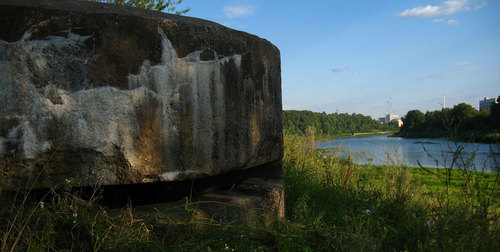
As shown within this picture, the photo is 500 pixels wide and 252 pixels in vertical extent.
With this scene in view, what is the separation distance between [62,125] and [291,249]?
1218 millimetres

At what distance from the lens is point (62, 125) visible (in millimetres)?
1562

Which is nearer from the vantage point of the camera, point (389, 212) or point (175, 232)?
point (175, 232)

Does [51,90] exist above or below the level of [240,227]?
above

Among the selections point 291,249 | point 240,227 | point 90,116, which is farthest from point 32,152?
point 291,249

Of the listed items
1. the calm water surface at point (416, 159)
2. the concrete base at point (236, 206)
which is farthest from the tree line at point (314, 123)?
the concrete base at point (236, 206)

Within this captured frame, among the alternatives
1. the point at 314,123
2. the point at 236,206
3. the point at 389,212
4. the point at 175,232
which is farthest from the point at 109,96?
the point at 314,123

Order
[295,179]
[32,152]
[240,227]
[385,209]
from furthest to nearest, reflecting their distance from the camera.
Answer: [295,179] < [385,209] < [240,227] < [32,152]

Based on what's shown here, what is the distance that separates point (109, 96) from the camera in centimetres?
162

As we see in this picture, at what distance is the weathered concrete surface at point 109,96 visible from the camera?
1527 mm

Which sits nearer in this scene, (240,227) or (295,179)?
(240,227)

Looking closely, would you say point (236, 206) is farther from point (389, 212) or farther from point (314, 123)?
point (314, 123)

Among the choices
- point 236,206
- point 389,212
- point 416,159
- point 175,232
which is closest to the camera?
point 175,232

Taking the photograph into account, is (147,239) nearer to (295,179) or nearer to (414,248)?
(414,248)

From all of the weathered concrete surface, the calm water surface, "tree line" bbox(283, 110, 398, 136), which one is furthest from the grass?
"tree line" bbox(283, 110, 398, 136)
